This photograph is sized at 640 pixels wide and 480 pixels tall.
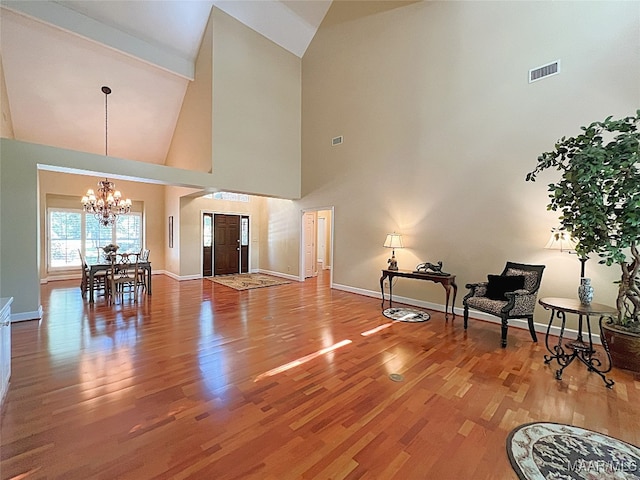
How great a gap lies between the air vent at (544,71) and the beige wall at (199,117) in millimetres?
5759

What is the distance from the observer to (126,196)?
8508 mm

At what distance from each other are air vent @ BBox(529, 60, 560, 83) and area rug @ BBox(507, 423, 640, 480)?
437 centimetres

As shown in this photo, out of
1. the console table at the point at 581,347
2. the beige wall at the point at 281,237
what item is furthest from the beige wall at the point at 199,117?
the console table at the point at 581,347

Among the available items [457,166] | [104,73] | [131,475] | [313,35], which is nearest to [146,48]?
[104,73]

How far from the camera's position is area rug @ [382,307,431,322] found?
15.0 feet

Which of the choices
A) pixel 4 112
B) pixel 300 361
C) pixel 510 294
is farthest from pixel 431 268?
pixel 4 112

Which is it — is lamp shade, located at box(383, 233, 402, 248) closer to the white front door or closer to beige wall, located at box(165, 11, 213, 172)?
the white front door

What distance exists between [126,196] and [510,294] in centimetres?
983

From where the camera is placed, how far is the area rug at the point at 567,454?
162 cm

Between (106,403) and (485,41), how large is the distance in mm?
6622

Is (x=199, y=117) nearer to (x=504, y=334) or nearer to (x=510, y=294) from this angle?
(x=510, y=294)

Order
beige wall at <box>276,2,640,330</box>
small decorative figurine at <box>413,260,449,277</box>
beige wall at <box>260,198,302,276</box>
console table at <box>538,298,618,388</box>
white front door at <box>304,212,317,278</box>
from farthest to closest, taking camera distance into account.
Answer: white front door at <box>304,212,317,278</box>
beige wall at <box>260,198,302,276</box>
small decorative figurine at <box>413,260,449,277</box>
beige wall at <box>276,2,640,330</box>
console table at <box>538,298,618,388</box>

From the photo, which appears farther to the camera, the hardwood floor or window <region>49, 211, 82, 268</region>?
window <region>49, 211, 82, 268</region>

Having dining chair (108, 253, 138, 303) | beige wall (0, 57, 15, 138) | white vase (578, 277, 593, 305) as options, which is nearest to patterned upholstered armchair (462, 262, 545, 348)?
white vase (578, 277, 593, 305)
